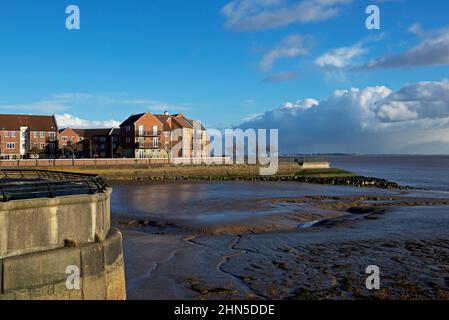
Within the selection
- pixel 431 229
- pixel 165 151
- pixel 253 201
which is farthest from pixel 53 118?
pixel 431 229

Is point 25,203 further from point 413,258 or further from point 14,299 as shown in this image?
point 413,258

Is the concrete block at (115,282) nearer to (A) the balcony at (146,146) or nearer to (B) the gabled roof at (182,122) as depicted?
(A) the balcony at (146,146)

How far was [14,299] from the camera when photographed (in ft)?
31.9

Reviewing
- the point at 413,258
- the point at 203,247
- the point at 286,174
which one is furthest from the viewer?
the point at 286,174

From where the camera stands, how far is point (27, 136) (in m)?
94.9

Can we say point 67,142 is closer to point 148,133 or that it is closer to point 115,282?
point 148,133

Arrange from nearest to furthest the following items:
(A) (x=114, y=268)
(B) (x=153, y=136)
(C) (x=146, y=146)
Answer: (A) (x=114, y=268), (C) (x=146, y=146), (B) (x=153, y=136)

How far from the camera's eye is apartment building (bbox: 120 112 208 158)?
318ft

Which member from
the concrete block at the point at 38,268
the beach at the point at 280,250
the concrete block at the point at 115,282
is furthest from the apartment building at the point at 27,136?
the concrete block at the point at 38,268

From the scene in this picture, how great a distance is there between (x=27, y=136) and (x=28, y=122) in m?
3.42

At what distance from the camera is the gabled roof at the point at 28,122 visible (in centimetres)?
9338

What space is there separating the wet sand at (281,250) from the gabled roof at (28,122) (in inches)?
2553

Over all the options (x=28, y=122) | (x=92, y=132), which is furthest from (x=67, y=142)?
(x=92, y=132)
